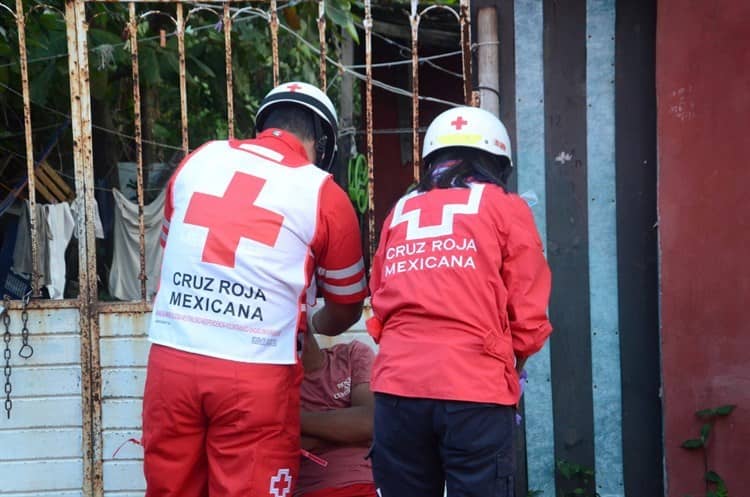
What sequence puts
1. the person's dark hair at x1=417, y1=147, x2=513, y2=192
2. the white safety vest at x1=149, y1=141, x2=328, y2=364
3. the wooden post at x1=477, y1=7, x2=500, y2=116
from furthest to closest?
the wooden post at x1=477, y1=7, x2=500, y2=116 → the person's dark hair at x1=417, y1=147, x2=513, y2=192 → the white safety vest at x1=149, y1=141, x2=328, y2=364

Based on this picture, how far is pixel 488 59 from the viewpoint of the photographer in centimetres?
387

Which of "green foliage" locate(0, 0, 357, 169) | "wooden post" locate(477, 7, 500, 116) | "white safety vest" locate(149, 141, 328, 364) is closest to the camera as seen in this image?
"white safety vest" locate(149, 141, 328, 364)

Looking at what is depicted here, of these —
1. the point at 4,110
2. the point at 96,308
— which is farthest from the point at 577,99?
the point at 4,110

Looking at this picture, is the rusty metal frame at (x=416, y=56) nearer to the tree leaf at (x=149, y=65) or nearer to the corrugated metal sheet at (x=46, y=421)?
the corrugated metal sheet at (x=46, y=421)

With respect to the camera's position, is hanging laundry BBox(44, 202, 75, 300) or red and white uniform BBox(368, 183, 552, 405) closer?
red and white uniform BBox(368, 183, 552, 405)

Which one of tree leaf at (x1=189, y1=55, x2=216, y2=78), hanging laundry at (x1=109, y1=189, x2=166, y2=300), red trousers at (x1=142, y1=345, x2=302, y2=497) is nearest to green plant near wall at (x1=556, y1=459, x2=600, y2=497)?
red trousers at (x1=142, y1=345, x2=302, y2=497)

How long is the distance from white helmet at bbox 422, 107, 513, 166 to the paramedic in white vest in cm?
41

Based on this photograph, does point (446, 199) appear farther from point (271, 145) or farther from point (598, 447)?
point (598, 447)

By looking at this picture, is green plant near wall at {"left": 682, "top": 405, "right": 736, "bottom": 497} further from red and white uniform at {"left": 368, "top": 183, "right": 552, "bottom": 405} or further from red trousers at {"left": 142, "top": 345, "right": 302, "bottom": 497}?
red trousers at {"left": 142, "top": 345, "right": 302, "bottom": 497}

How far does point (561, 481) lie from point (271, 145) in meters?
2.09

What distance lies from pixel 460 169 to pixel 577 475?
174 cm

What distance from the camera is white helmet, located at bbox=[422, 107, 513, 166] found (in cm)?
296

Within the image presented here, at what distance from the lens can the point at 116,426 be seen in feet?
13.0

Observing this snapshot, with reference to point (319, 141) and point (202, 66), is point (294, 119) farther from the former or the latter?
point (202, 66)
